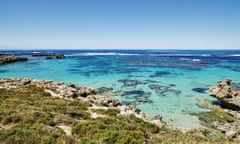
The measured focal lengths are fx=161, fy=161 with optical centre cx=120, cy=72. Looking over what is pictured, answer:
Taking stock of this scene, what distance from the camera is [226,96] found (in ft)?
55.7

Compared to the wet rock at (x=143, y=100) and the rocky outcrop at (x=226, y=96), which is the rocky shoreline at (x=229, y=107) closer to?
the rocky outcrop at (x=226, y=96)

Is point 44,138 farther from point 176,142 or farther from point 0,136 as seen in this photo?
point 176,142

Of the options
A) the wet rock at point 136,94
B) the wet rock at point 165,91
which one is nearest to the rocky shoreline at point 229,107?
the wet rock at point 165,91

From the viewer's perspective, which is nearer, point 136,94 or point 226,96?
point 226,96

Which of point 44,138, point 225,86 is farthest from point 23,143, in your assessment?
point 225,86

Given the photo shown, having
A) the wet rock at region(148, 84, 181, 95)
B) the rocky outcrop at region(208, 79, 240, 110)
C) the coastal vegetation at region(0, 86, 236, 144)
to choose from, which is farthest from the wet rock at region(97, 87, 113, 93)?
the rocky outcrop at region(208, 79, 240, 110)

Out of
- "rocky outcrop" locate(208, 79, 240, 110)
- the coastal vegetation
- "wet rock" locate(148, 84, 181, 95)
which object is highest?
the coastal vegetation

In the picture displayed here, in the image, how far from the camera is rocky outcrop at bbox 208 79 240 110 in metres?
15.8

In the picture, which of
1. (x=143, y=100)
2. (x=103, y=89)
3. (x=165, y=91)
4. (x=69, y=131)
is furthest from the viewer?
(x=103, y=89)

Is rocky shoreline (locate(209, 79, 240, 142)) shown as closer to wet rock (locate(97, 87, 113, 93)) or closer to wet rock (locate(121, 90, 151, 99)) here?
wet rock (locate(121, 90, 151, 99))

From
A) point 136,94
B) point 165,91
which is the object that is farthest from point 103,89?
point 165,91

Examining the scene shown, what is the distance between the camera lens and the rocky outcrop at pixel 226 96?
15.8 meters

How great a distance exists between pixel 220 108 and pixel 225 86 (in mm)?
3376

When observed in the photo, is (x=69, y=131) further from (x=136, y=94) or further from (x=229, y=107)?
(x=229, y=107)
